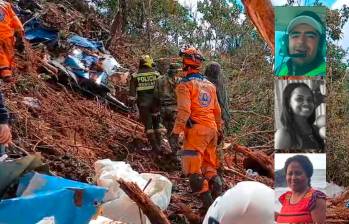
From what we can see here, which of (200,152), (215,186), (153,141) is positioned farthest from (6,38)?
(215,186)

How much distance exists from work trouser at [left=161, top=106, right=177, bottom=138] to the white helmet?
626 centimetres

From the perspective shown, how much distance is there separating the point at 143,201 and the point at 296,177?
2.44 m

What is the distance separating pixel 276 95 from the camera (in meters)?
2.21

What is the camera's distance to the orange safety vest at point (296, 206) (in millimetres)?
2186

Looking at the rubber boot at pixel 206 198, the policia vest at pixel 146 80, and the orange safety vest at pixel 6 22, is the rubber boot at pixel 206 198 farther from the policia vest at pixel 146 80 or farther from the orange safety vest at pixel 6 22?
the orange safety vest at pixel 6 22

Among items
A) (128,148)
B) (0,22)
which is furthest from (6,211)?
(128,148)

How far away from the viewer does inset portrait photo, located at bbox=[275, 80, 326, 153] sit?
2.18 meters

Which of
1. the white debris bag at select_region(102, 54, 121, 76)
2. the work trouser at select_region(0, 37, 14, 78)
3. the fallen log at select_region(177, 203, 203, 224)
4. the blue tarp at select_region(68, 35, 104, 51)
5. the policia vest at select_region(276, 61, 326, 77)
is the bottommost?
the fallen log at select_region(177, 203, 203, 224)

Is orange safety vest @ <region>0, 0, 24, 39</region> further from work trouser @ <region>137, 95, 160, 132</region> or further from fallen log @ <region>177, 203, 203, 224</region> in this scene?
fallen log @ <region>177, 203, 203, 224</region>

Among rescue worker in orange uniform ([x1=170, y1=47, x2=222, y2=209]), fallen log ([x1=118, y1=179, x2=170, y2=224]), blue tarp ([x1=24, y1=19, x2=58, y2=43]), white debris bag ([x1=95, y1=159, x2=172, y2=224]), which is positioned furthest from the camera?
blue tarp ([x1=24, y1=19, x2=58, y2=43])

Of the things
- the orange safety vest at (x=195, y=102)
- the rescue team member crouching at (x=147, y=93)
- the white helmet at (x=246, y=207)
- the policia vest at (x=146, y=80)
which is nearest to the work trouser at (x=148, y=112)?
the rescue team member crouching at (x=147, y=93)

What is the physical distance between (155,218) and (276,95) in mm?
2578

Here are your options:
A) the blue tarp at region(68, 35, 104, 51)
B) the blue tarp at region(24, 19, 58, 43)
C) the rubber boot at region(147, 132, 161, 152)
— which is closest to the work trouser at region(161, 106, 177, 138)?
the rubber boot at region(147, 132, 161, 152)

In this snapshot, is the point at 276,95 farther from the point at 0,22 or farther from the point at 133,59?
the point at 133,59
